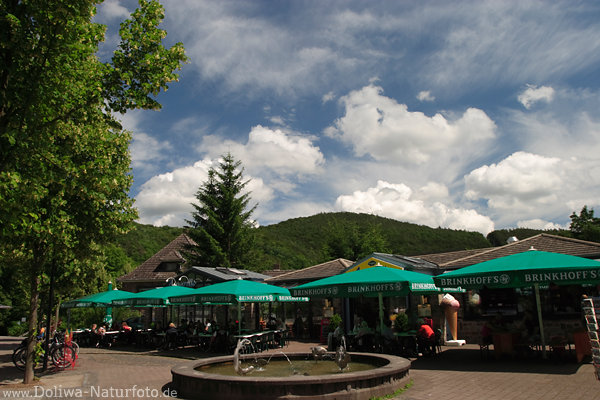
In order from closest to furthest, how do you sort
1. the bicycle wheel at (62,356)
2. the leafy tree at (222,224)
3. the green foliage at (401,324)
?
the bicycle wheel at (62,356), the green foliage at (401,324), the leafy tree at (222,224)

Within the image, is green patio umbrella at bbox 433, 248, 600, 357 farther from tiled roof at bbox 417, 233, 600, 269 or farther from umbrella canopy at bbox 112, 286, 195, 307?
umbrella canopy at bbox 112, 286, 195, 307

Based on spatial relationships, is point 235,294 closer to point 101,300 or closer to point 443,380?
point 443,380

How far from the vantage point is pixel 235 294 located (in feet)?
47.6

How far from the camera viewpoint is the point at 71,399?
8.02 meters

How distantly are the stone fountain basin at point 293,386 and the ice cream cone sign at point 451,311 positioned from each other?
9444 mm

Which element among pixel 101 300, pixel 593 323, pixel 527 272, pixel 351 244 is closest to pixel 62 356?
pixel 101 300

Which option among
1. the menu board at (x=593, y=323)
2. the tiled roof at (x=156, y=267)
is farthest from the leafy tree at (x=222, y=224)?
the menu board at (x=593, y=323)

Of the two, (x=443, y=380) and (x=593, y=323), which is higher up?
(x=593, y=323)

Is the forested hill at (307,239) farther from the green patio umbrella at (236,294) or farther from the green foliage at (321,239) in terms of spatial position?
the green patio umbrella at (236,294)

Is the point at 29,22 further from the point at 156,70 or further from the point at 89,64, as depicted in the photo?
the point at 156,70

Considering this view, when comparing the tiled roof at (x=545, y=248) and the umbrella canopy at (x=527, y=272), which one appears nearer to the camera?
the umbrella canopy at (x=527, y=272)

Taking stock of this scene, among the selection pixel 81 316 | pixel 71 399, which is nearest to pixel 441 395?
pixel 71 399

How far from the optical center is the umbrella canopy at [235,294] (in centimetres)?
1470

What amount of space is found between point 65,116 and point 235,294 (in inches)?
318
